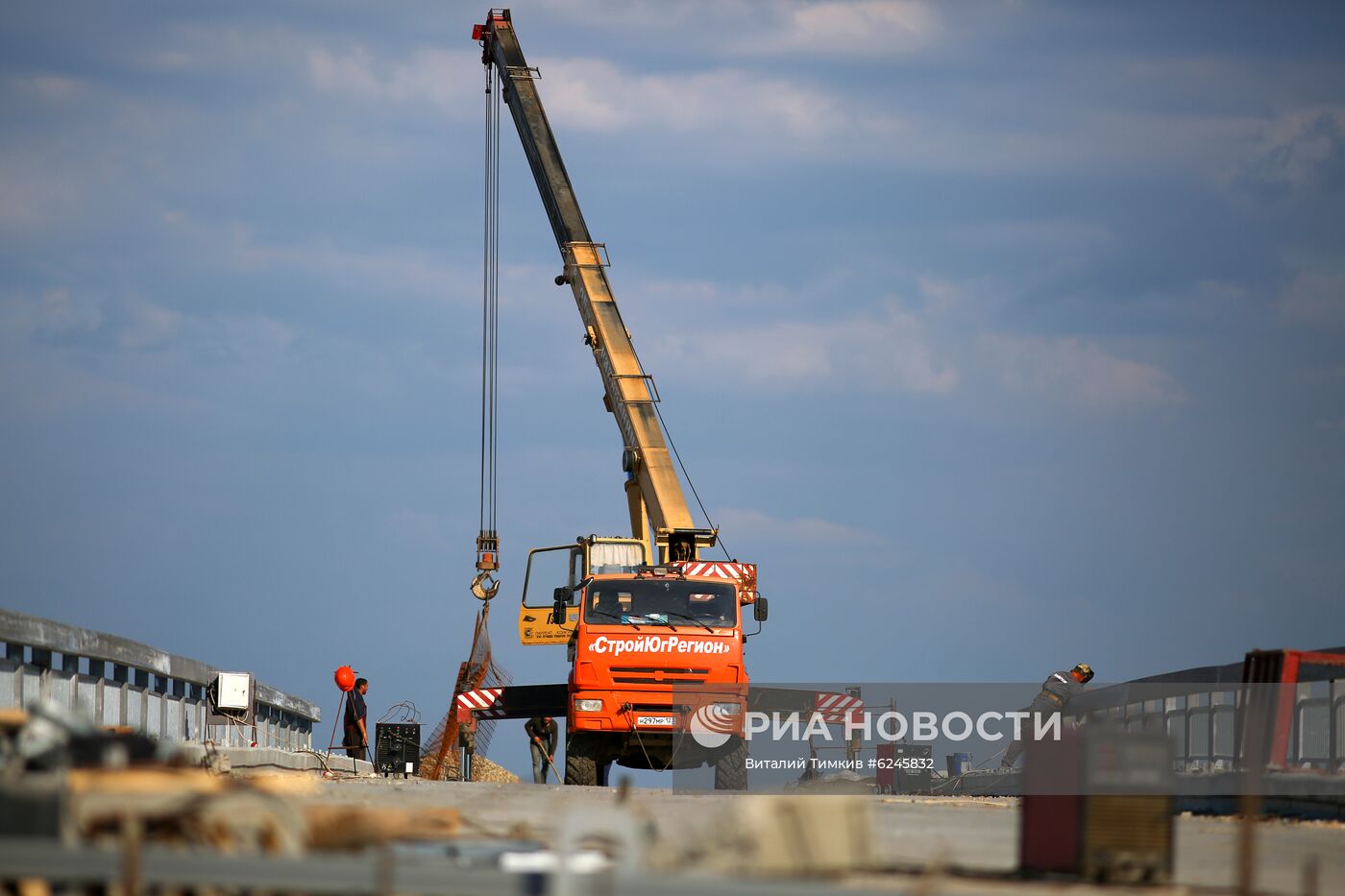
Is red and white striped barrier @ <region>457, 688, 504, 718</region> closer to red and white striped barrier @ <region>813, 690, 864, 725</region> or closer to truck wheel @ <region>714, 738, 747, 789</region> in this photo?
red and white striped barrier @ <region>813, 690, 864, 725</region>

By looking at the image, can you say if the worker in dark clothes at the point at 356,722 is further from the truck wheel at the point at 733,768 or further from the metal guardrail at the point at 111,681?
the truck wheel at the point at 733,768

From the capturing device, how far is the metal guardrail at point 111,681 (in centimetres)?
1441

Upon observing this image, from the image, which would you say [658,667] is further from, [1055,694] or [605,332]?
[605,332]

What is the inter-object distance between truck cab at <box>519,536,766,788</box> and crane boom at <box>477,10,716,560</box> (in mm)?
4425

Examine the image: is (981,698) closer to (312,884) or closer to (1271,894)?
(1271,894)

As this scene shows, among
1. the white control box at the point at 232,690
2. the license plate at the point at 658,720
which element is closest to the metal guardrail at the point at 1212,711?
the license plate at the point at 658,720

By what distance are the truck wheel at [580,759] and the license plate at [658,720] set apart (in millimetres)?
920

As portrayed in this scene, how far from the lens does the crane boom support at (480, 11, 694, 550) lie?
106ft

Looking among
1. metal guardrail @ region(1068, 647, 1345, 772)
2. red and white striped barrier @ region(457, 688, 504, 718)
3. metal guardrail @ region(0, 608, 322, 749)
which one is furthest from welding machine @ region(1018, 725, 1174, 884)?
red and white striped barrier @ region(457, 688, 504, 718)

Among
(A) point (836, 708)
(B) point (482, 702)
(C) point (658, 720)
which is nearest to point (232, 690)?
(C) point (658, 720)

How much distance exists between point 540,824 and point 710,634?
13.0 meters

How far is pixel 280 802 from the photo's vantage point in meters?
7.34

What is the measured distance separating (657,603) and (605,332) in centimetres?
A: 1101

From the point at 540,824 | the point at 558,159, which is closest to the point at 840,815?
the point at 540,824
